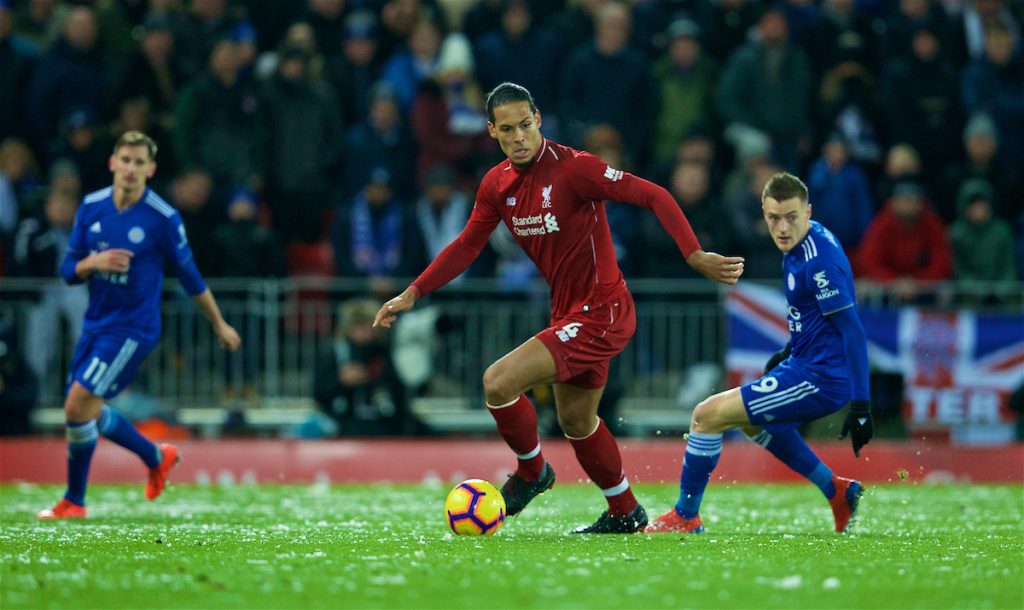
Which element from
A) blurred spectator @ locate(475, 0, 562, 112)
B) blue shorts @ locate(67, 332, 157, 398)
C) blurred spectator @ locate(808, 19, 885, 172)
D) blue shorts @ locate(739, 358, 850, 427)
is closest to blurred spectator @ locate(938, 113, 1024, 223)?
blurred spectator @ locate(808, 19, 885, 172)

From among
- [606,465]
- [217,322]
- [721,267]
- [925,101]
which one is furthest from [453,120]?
[721,267]

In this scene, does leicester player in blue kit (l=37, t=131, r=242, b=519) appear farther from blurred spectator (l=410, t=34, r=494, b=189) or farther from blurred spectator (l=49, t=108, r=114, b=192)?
blurred spectator (l=410, t=34, r=494, b=189)

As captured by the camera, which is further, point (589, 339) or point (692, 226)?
point (692, 226)

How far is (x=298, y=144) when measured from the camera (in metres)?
17.7

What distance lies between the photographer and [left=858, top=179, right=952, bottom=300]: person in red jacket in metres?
16.8

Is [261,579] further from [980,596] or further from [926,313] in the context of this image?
[926,313]

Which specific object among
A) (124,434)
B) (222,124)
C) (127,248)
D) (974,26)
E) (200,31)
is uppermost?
(974,26)

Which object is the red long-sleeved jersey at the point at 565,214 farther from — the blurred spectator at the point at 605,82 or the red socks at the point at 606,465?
the blurred spectator at the point at 605,82

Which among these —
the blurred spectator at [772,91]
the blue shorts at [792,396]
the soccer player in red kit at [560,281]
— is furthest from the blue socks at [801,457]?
the blurred spectator at [772,91]

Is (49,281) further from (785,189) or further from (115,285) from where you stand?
(785,189)

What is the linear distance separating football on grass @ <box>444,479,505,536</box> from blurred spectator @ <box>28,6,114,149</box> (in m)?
9.85

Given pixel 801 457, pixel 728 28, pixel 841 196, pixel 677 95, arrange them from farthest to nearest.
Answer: pixel 728 28, pixel 677 95, pixel 841 196, pixel 801 457

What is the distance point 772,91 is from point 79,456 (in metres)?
9.38

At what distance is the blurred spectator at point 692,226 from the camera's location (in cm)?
1673
